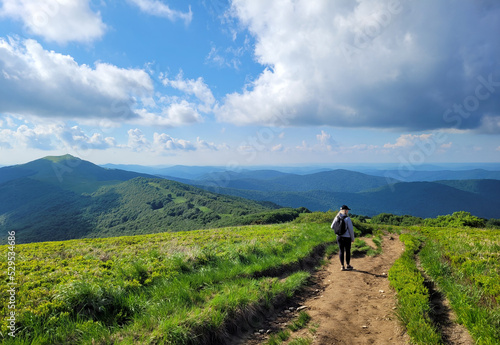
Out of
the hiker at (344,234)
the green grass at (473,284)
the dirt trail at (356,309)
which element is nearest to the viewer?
the green grass at (473,284)

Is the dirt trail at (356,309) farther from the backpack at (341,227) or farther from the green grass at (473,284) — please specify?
the backpack at (341,227)

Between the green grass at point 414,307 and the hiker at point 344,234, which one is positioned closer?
the green grass at point 414,307

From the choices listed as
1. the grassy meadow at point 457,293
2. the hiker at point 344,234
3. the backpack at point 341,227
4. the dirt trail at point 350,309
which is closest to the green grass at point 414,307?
the grassy meadow at point 457,293

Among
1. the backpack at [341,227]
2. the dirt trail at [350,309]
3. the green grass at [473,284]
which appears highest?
the backpack at [341,227]

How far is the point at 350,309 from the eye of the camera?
295 inches

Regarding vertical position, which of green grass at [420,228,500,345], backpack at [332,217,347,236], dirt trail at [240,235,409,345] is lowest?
dirt trail at [240,235,409,345]

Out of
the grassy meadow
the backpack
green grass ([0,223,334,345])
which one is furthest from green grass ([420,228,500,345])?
green grass ([0,223,334,345])

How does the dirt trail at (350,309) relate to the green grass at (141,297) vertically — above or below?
below

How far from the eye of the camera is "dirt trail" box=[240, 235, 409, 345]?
5.93 meters

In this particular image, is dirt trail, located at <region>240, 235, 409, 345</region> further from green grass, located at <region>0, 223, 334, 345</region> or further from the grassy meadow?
green grass, located at <region>0, 223, 334, 345</region>

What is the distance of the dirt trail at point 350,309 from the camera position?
5933mm

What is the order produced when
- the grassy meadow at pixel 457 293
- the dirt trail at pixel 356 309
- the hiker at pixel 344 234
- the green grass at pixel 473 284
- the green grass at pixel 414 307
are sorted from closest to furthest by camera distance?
1. the green grass at pixel 414 307
2. the grassy meadow at pixel 457 293
3. the green grass at pixel 473 284
4. the dirt trail at pixel 356 309
5. the hiker at pixel 344 234

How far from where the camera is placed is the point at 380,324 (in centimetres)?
652

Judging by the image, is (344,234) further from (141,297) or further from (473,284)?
(141,297)
